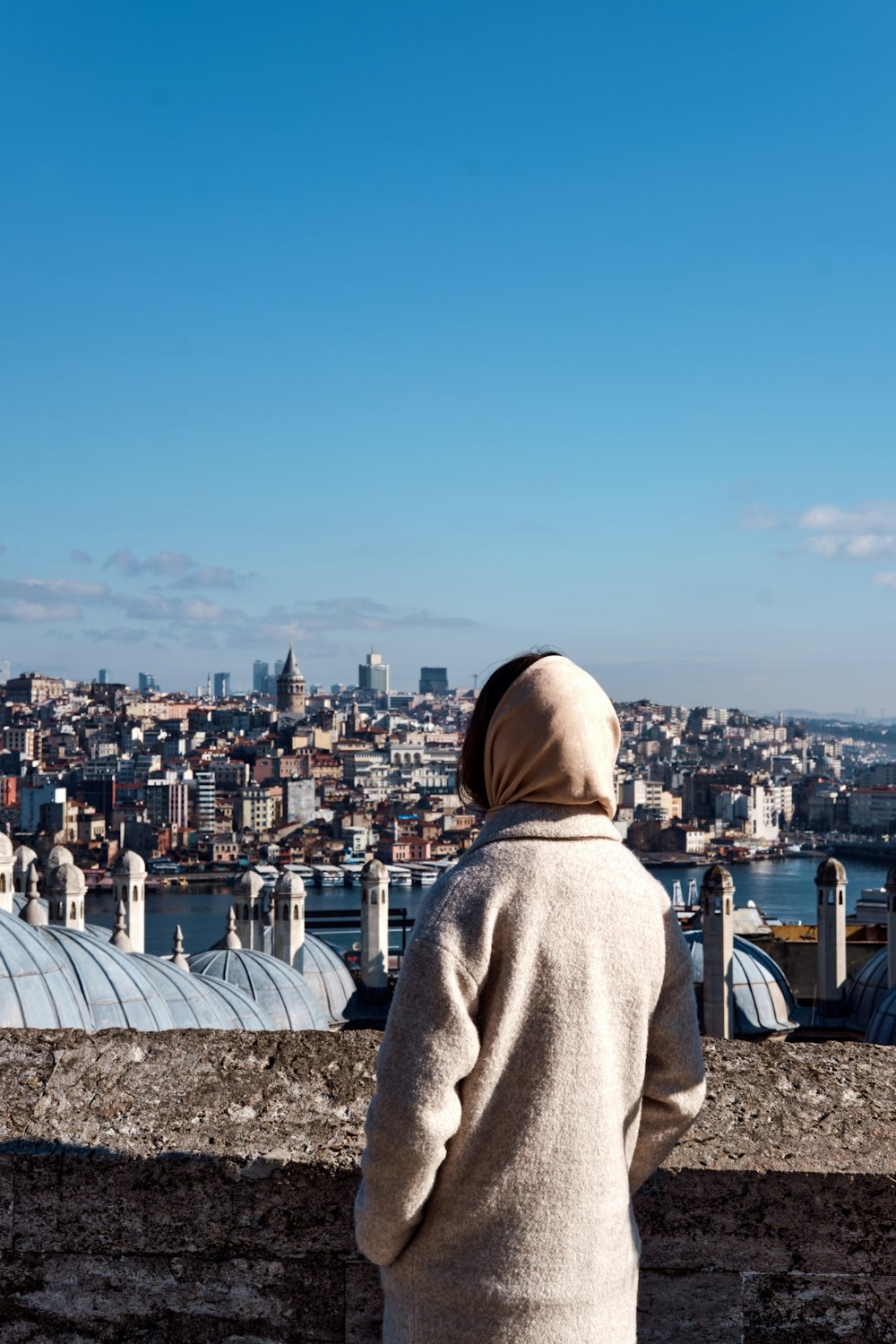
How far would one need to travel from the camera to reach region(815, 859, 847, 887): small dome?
1234 cm

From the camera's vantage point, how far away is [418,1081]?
1.05 meters

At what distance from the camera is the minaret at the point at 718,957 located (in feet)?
37.8

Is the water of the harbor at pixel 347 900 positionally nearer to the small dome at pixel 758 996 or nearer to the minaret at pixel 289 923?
the minaret at pixel 289 923

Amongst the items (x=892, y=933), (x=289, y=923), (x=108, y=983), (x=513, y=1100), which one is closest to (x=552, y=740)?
(x=513, y=1100)

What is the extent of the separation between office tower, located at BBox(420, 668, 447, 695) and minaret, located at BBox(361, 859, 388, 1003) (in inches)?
5809

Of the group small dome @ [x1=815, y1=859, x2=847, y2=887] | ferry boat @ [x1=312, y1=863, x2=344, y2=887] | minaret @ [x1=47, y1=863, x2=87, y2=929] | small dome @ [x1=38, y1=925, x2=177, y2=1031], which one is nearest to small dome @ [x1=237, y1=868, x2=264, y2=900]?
minaret @ [x1=47, y1=863, x2=87, y2=929]

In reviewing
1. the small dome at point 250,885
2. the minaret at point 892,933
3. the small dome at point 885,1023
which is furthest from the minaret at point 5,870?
the minaret at point 892,933

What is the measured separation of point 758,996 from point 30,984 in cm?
797

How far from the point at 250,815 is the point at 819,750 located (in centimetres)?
6741

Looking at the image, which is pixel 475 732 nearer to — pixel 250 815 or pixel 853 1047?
pixel 853 1047

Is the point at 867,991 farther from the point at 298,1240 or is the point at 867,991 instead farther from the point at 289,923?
the point at 298,1240

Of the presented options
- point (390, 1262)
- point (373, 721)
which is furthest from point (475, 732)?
point (373, 721)

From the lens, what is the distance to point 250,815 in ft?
203

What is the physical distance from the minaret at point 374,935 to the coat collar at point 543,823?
40.3ft
